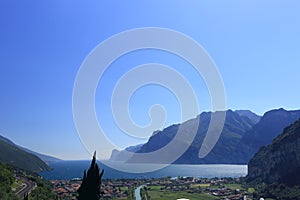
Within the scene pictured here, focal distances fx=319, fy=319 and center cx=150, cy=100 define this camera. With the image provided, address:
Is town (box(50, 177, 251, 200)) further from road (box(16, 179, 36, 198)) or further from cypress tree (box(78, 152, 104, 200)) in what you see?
cypress tree (box(78, 152, 104, 200))

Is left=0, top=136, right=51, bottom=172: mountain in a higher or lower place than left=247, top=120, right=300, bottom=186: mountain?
lower

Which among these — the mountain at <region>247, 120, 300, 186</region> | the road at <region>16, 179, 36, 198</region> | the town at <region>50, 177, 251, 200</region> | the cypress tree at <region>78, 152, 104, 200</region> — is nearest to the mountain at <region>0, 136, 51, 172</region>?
the town at <region>50, 177, 251, 200</region>

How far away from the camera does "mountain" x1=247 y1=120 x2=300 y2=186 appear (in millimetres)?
56094

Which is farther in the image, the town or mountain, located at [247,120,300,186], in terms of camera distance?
mountain, located at [247,120,300,186]

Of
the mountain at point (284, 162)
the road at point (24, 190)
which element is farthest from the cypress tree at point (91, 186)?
the mountain at point (284, 162)

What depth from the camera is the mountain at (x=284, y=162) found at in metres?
56.1

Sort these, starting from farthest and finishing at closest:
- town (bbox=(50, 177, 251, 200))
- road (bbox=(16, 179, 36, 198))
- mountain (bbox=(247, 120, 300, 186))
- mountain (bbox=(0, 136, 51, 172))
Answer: mountain (bbox=(0, 136, 51, 172))
mountain (bbox=(247, 120, 300, 186))
town (bbox=(50, 177, 251, 200))
road (bbox=(16, 179, 36, 198))

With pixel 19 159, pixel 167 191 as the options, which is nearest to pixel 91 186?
pixel 167 191

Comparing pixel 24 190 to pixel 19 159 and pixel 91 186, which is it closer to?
pixel 91 186

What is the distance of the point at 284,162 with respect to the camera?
6231cm

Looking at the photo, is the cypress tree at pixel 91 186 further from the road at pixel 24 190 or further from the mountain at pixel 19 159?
the mountain at pixel 19 159

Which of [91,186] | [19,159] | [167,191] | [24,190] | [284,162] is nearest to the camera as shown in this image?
[91,186]

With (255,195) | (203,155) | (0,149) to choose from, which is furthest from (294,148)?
(203,155)

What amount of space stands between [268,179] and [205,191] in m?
14.6
